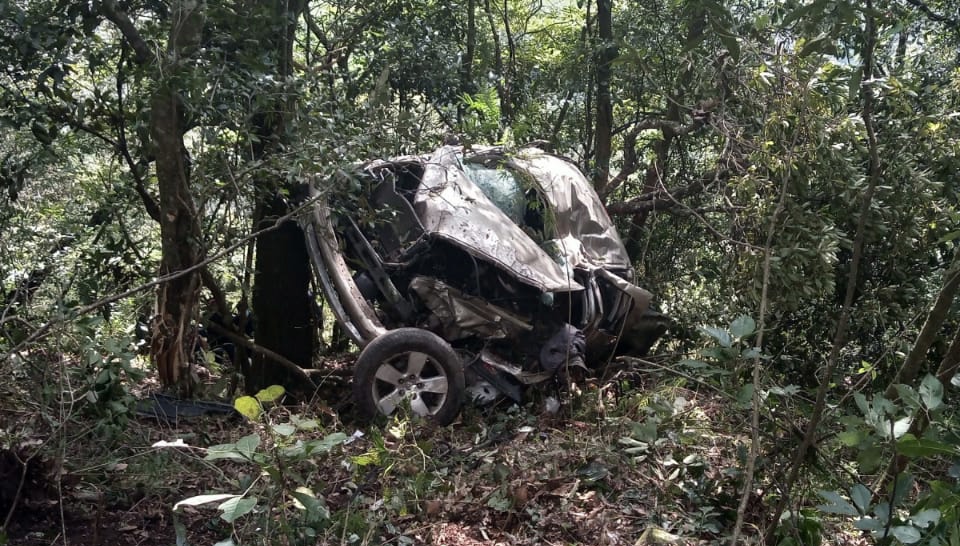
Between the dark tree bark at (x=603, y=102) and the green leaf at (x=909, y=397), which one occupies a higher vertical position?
the dark tree bark at (x=603, y=102)

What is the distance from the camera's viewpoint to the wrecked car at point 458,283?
16.7 ft

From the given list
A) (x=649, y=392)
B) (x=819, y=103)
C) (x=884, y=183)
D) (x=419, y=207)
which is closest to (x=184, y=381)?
(x=419, y=207)

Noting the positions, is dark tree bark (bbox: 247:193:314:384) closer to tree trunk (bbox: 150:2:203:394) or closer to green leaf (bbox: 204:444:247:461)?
tree trunk (bbox: 150:2:203:394)

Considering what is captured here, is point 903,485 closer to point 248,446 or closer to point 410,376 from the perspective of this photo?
point 248,446

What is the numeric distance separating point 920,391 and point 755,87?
2925 mm

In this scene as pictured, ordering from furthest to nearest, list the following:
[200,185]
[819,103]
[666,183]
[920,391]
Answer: [666,183]
[819,103]
[200,185]
[920,391]

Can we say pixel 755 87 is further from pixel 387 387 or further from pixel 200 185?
pixel 200 185

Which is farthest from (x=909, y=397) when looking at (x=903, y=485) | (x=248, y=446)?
(x=248, y=446)

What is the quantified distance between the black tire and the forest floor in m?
0.26

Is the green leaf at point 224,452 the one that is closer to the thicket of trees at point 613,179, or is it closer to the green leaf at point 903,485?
the thicket of trees at point 613,179

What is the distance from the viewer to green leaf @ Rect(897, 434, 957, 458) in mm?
2404

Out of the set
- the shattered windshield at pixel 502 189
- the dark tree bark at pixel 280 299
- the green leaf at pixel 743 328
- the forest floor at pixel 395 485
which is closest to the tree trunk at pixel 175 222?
the forest floor at pixel 395 485

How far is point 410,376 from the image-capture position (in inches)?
199

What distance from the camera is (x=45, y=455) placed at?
3.37 metres
